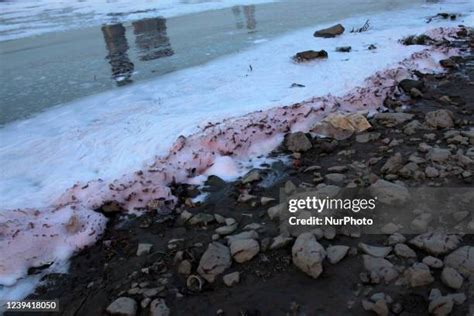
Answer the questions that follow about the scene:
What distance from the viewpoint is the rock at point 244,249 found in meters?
3.50

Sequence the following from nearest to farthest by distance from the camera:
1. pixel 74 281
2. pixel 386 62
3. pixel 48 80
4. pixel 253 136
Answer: pixel 74 281 → pixel 253 136 → pixel 386 62 → pixel 48 80

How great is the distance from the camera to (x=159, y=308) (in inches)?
123

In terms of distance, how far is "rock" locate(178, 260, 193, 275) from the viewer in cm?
344

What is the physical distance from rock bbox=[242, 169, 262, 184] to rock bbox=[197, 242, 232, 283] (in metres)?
1.21

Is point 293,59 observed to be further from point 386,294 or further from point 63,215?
point 386,294

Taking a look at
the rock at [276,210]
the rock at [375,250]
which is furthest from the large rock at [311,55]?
the rock at [375,250]

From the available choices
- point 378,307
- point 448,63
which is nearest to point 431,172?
point 378,307

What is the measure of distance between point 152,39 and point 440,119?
31.2 feet

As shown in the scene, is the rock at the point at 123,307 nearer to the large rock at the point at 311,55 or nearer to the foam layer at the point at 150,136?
the foam layer at the point at 150,136

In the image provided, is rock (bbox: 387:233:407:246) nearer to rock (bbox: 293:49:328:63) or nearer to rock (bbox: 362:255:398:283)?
rock (bbox: 362:255:398:283)

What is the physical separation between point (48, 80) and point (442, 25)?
979 centimetres

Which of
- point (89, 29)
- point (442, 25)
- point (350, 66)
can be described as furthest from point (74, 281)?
point (89, 29)

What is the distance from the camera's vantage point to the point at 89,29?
15.9 meters

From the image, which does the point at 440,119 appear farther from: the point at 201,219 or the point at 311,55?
the point at 311,55
